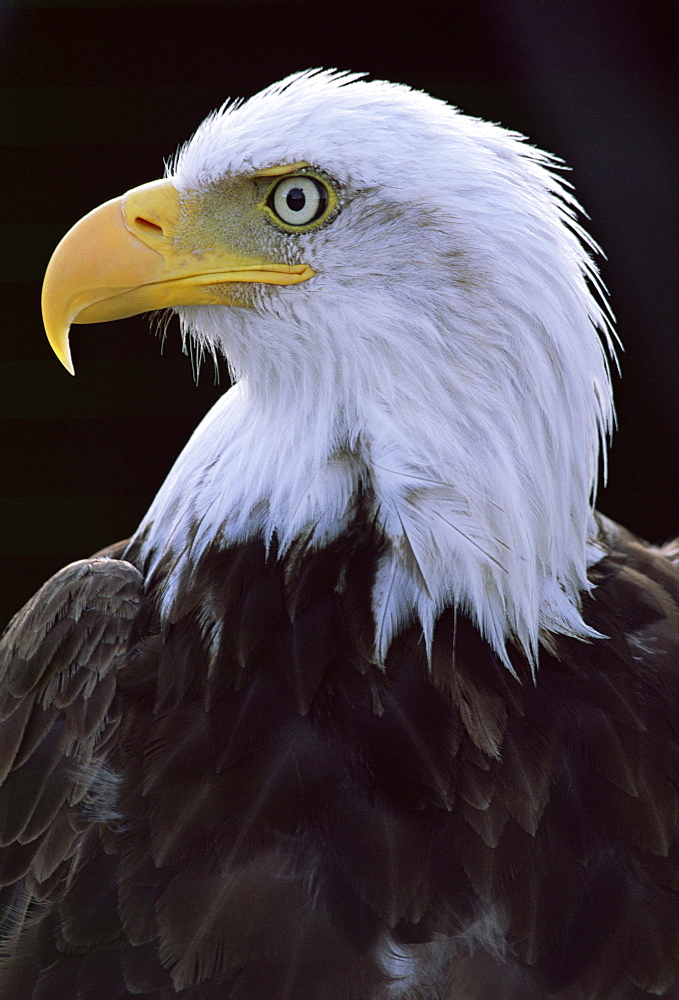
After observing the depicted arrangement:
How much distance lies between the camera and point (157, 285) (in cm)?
167

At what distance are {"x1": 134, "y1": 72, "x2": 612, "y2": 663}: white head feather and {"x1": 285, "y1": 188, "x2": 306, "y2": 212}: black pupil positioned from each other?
5 cm

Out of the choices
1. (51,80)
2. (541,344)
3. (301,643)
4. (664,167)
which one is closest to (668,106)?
(664,167)

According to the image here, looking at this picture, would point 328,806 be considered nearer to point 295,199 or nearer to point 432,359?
point 432,359

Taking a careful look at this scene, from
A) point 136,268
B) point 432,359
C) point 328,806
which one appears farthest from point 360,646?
point 136,268

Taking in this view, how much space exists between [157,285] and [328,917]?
1002 millimetres

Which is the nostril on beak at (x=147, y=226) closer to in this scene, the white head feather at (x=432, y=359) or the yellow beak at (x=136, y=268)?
the yellow beak at (x=136, y=268)

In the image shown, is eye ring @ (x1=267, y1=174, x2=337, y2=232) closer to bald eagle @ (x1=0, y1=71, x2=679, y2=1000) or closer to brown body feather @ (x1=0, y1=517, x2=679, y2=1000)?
bald eagle @ (x1=0, y1=71, x2=679, y2=1000)

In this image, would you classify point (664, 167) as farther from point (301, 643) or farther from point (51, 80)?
point (301, 643)

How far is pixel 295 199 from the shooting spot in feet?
5.35

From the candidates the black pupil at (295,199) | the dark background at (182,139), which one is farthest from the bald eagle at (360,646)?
the dark background at (182,139)

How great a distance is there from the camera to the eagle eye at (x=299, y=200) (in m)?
1.62

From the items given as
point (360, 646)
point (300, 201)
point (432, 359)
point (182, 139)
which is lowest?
point (360, 646)

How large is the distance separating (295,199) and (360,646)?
0.71 metres

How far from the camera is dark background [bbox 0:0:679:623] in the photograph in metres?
3.81
